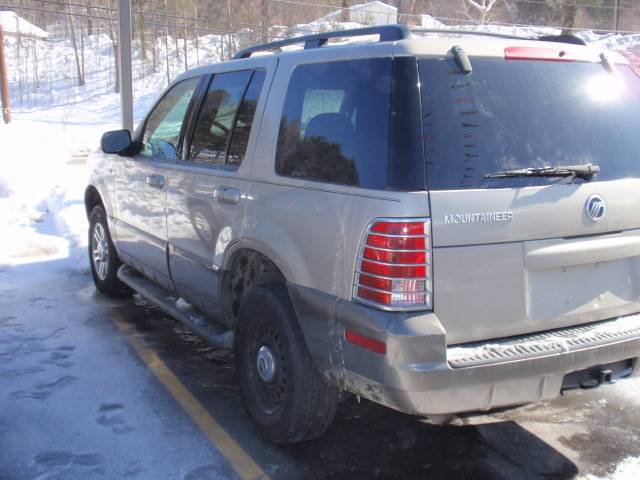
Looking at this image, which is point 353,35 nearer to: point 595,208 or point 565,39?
point 565,39

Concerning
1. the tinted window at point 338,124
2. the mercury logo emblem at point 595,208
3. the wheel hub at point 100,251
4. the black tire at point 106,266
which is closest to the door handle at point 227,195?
the tinted window at point 338,124

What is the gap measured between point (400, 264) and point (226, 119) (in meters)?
1.88

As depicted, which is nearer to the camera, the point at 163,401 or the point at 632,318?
the point at 632,318

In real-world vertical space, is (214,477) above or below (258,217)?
below

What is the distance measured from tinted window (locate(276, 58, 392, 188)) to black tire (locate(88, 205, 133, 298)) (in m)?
3.15

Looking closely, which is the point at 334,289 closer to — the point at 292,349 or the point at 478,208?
the point at 292,349

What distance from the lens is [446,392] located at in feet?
9.18

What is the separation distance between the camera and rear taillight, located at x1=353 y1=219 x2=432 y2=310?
273cm

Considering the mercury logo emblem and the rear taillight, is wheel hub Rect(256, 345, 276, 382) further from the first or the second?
the mercury logo emblem

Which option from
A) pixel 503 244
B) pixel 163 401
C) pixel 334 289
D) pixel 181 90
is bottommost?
pixel 163 401

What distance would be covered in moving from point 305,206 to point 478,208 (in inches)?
32.9

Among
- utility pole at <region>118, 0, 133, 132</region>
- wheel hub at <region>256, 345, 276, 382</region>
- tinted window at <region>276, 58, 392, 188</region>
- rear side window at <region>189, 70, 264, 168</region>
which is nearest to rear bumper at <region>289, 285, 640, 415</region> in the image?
wheel hub at <region>256, 345, 276, 382</region>

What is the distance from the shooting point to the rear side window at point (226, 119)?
3.91m

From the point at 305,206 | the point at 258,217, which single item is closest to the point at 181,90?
the point at 258,217
